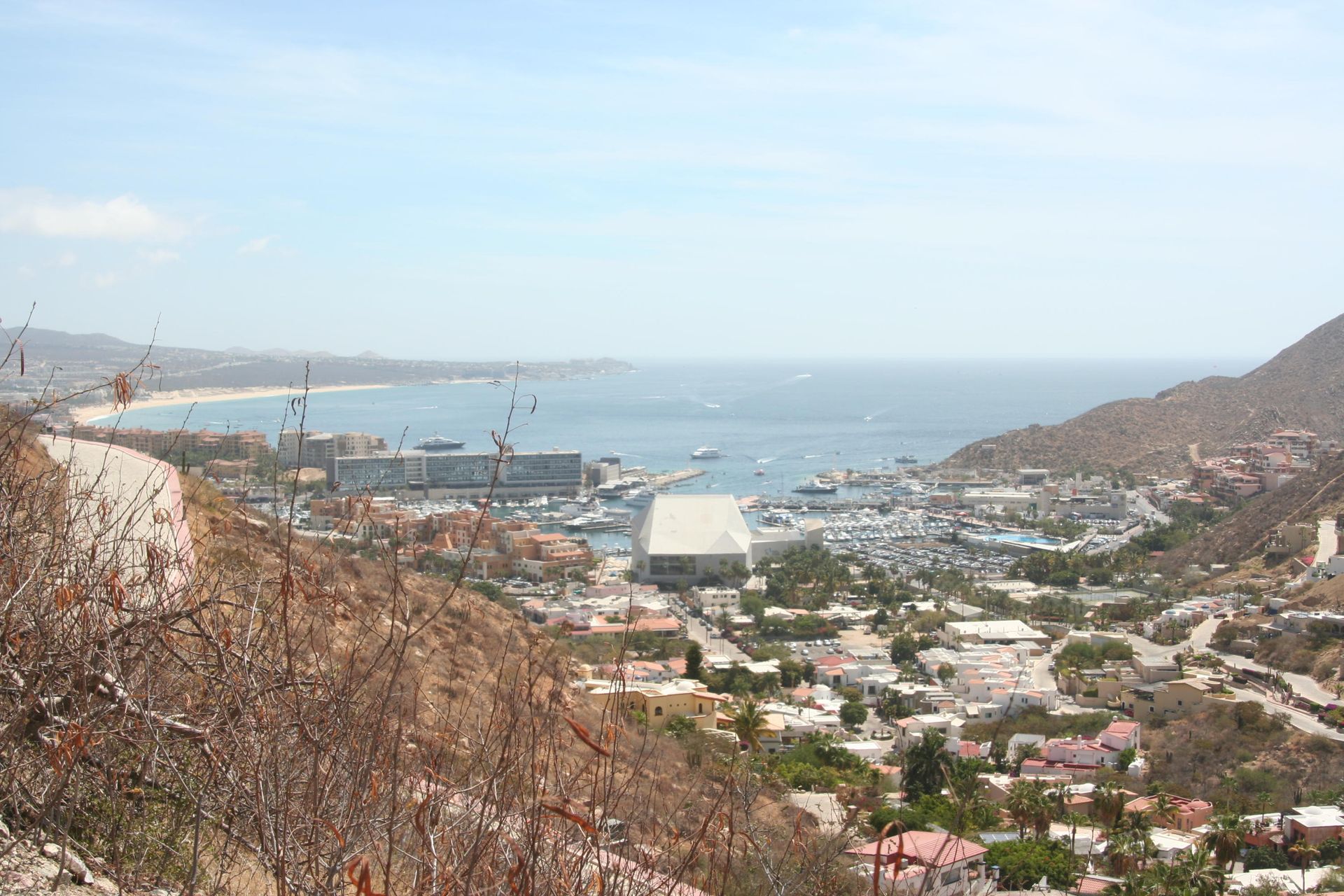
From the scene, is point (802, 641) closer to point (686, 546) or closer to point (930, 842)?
point (686, 546)

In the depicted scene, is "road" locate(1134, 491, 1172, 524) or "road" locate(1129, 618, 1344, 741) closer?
"road" locate(1129, 618, 1344, 741)

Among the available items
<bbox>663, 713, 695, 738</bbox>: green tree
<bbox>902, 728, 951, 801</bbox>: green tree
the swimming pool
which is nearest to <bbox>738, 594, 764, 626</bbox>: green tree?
<bbox>902, 728, 951, 801</bbox>: green tree

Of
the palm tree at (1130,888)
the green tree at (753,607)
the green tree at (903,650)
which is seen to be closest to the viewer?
the palm tree at (1130,888)

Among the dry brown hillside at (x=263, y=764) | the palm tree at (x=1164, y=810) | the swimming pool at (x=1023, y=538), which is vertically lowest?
the swimming pool at (x=1023, y=538)

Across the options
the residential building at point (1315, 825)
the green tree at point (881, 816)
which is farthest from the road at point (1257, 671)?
the green tree at point (881, 816)

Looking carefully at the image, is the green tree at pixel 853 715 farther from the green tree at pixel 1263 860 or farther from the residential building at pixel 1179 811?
the green tree at pixel 1263 860

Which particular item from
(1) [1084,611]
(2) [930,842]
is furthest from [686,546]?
(2) [930,842]

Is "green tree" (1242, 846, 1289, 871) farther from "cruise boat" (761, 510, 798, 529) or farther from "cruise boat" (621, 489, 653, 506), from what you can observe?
"cruise boat" (621, 489, 653, 506)
